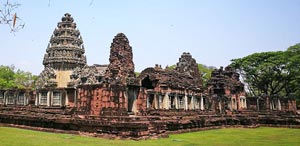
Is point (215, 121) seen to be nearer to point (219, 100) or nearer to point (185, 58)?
point (219, 100)

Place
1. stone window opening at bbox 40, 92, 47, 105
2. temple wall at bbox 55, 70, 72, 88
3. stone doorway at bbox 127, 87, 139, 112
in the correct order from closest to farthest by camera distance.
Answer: stone doorway at bbox 127, 87, 139, 112 < stone window opening at bbox 40, 92, 47, 105 < temple wall at bbox 55, 70, 72, 88

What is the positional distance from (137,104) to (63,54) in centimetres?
4012

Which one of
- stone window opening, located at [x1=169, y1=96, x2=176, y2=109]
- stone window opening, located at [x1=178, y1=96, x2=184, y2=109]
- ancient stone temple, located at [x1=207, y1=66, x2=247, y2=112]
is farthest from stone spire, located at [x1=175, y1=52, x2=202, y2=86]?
stone window opening, located at [x1=169, y1=96, x2=176, y2=109]

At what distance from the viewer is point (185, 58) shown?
3634cm

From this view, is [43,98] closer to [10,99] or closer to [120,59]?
[10,99]

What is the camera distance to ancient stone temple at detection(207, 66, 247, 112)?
97.0ft

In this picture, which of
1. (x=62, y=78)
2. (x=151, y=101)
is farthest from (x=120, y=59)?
(x=62, y=78)

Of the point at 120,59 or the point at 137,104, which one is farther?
the point at 120,59

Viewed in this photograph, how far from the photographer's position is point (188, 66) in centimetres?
3544

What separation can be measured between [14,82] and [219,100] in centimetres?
4542

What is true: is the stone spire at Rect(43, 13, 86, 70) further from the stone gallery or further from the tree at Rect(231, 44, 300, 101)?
the tree at Rect(231, 44, 300, 101)

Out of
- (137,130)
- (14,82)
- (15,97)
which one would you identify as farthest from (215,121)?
(14,82)

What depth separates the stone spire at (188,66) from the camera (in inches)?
1386

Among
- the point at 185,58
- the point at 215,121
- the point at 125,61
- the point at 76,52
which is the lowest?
the point at 215,121
